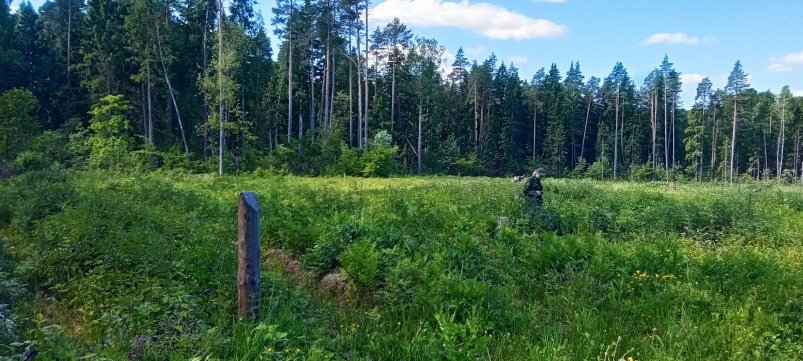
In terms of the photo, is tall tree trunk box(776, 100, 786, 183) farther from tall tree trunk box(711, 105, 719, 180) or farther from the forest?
the forest

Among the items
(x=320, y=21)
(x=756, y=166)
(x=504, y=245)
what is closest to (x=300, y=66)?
(x=320, y=21)

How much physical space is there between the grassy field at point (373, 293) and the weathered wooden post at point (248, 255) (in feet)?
0.64

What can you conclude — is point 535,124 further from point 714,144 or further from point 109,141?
point 109,141

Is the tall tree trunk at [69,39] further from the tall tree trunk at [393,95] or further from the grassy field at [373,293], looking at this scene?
the grassy field at [373,293]

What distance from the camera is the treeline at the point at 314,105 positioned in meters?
30.6

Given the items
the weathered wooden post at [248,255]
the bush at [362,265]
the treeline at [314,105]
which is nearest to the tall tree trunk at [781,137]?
the treeline at [314,105]

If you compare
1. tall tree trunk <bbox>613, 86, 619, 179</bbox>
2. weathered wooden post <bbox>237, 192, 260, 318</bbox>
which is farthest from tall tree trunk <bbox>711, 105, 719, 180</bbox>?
weathered wooden post <bbox>237, 192, 260, 318</bbox>

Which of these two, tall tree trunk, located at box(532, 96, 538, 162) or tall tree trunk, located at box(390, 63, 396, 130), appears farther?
tall tree trunk, located at box(532, 96, 538, 162)

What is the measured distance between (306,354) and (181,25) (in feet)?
129

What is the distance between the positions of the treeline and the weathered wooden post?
21082mm

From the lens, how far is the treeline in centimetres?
3062

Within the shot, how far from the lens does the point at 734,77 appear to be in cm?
6041

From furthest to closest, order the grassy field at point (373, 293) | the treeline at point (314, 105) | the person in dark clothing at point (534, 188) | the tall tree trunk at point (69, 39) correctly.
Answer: the tall tree trunk at point (69, 39) < the treeline at point (314, 105) < the person in dark clothing at point (534, 188) < the grassy field at point (373, 293)

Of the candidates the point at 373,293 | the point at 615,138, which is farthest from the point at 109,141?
the point at 615,138
